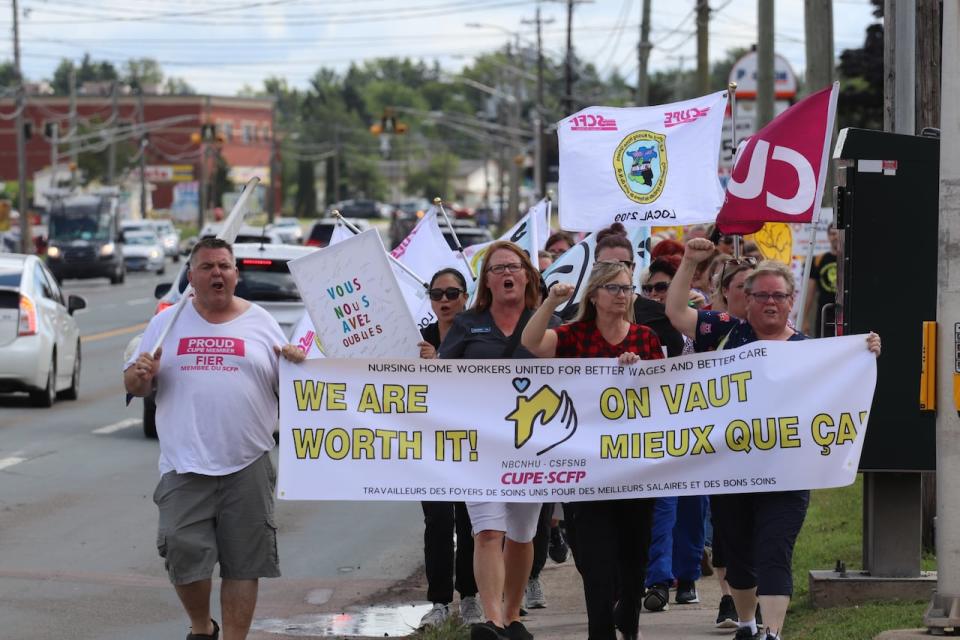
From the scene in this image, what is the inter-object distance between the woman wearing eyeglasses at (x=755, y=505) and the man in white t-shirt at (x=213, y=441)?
1977 millimetres

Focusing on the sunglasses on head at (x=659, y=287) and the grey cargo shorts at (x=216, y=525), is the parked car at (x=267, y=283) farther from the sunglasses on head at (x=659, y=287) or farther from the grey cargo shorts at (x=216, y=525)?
the grey cargo shorts at (x=216, y=525)

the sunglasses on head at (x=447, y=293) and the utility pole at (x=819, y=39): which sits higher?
the utility pole at (x=819, y=39)

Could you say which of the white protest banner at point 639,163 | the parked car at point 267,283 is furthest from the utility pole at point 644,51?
the white protest banner at point 639,163

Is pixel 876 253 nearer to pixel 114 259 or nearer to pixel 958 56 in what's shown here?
pixel 958 56

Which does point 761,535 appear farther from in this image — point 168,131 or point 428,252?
point 168,131

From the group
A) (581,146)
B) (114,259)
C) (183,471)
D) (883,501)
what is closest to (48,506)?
(581,146)

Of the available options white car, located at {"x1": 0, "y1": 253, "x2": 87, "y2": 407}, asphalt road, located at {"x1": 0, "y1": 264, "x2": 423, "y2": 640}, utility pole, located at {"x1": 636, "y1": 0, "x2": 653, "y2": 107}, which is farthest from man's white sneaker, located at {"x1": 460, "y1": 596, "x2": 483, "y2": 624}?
utility pole, located at {"x1": 636, "y1": 0, "x2": 653, "y2": 107}

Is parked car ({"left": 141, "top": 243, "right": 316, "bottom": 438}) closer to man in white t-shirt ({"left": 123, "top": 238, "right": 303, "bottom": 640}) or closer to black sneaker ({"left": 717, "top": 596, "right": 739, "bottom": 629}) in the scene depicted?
black sneaker ({"left": 717, "top": 596, "right": 739, "bottom": 629})

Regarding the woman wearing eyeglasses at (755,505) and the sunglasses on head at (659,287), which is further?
the sunglasses on head at (659,287)

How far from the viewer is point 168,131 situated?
12588 cm

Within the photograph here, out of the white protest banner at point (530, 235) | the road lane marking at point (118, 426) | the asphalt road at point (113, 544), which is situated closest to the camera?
the asphalt road at point (113, 544)

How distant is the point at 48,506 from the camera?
12.6 metres

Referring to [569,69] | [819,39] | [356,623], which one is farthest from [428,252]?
[569,69]

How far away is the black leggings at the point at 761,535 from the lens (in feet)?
23.9
